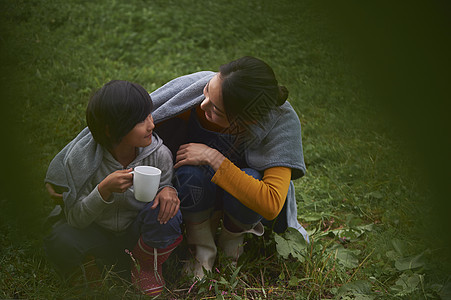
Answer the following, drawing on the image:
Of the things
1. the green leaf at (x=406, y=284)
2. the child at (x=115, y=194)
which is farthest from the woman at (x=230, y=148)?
the green leaf at (x=406, y=284)

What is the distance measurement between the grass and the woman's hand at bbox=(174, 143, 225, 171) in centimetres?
44

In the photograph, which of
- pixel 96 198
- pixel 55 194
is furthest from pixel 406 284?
pixel 55 194

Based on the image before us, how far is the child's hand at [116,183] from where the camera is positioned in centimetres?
148

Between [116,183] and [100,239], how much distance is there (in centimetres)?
29

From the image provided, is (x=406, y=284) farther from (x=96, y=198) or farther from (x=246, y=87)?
(x=96, y=198)

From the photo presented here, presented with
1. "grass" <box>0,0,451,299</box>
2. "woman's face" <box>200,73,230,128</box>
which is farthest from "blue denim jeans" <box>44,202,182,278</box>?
"woman's face" <box>200,73,230,128</box>

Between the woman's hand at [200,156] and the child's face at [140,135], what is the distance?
0.51 feet

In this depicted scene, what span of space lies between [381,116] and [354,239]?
217 centimetres

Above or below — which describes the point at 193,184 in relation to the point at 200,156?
below

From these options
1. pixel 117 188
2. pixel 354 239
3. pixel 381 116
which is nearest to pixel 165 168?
pixel 117 188

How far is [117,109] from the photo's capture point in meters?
1.43

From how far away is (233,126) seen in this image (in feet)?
5.39

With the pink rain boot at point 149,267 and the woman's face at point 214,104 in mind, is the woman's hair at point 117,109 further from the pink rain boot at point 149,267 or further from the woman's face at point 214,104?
the pink rain boot at point 149,267

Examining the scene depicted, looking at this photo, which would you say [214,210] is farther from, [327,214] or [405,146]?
[405,146]
